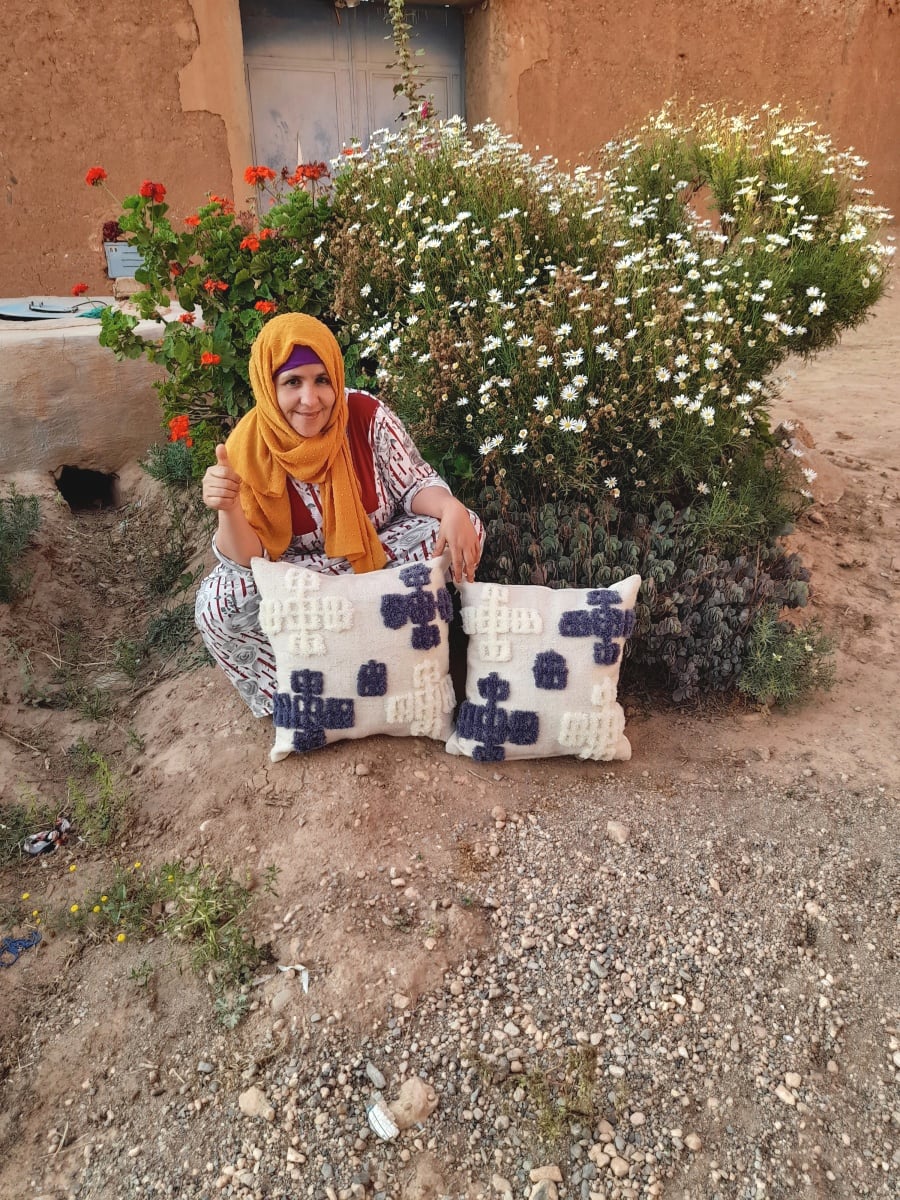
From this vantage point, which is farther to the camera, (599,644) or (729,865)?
(599,644)

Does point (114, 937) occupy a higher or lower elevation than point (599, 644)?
lower

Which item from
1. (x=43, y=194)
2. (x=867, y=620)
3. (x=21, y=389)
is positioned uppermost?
(x=43, y=194)

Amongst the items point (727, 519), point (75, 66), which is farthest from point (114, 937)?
point (75, 66)

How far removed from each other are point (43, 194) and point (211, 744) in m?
4.94

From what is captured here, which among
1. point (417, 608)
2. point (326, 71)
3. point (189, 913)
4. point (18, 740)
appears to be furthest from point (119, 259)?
point (189, 913)

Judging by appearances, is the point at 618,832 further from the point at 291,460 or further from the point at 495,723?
the point at 291,460

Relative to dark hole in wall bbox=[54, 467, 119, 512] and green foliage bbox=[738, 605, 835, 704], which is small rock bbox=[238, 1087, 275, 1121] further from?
dark hole in wall bbox=[54, 467, 119, 512]

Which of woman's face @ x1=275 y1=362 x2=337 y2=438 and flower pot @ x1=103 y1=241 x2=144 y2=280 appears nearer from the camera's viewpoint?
woman's face @ x1=275 y1=362 x2=337 y2=438

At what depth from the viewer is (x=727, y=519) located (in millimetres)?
2773

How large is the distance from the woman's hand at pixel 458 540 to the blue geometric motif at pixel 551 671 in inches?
12.4

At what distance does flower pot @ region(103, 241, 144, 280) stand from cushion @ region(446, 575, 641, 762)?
496 centimetres

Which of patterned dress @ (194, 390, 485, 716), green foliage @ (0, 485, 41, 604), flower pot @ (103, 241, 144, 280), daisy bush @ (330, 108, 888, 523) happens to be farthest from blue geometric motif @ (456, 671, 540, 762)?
flower pot @ (103, 241, 144, 280)

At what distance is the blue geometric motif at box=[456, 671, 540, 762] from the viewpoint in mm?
2412

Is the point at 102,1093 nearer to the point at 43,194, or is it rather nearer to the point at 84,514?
the point at 84,514
